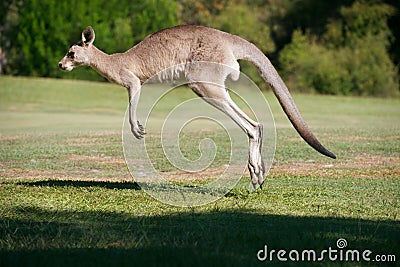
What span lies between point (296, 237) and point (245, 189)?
113 inches

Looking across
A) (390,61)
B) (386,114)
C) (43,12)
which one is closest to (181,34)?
(386,114)

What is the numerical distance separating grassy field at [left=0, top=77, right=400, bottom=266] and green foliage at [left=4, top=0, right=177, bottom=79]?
59.5ft

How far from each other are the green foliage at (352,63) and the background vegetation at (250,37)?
5 cm

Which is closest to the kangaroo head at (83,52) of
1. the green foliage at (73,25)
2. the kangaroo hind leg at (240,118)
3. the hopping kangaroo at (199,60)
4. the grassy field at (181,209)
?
the hopping kangaroo at (199,60)

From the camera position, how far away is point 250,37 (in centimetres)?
3803

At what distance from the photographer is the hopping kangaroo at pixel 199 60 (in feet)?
26.4

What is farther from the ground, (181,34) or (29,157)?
(181,34)

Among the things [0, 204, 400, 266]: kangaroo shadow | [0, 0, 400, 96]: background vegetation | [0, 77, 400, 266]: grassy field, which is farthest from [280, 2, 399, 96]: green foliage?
[0, 204, 400, 266]: kangaroo shadow

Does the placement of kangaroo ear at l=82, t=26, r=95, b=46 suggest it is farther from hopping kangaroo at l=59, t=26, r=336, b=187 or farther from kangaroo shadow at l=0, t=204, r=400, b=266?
kangaroo shadow at l=0, t=204, r=400, b=266

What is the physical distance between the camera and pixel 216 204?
7488 millimetres

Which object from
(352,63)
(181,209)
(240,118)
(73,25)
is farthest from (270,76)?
(352,63)

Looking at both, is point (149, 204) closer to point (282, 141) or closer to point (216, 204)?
point (216, 204)

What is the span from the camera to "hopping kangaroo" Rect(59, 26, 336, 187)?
26.4 feet

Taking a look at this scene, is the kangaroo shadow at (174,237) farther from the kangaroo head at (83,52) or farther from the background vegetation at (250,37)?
the background vegetation at (250,37)
